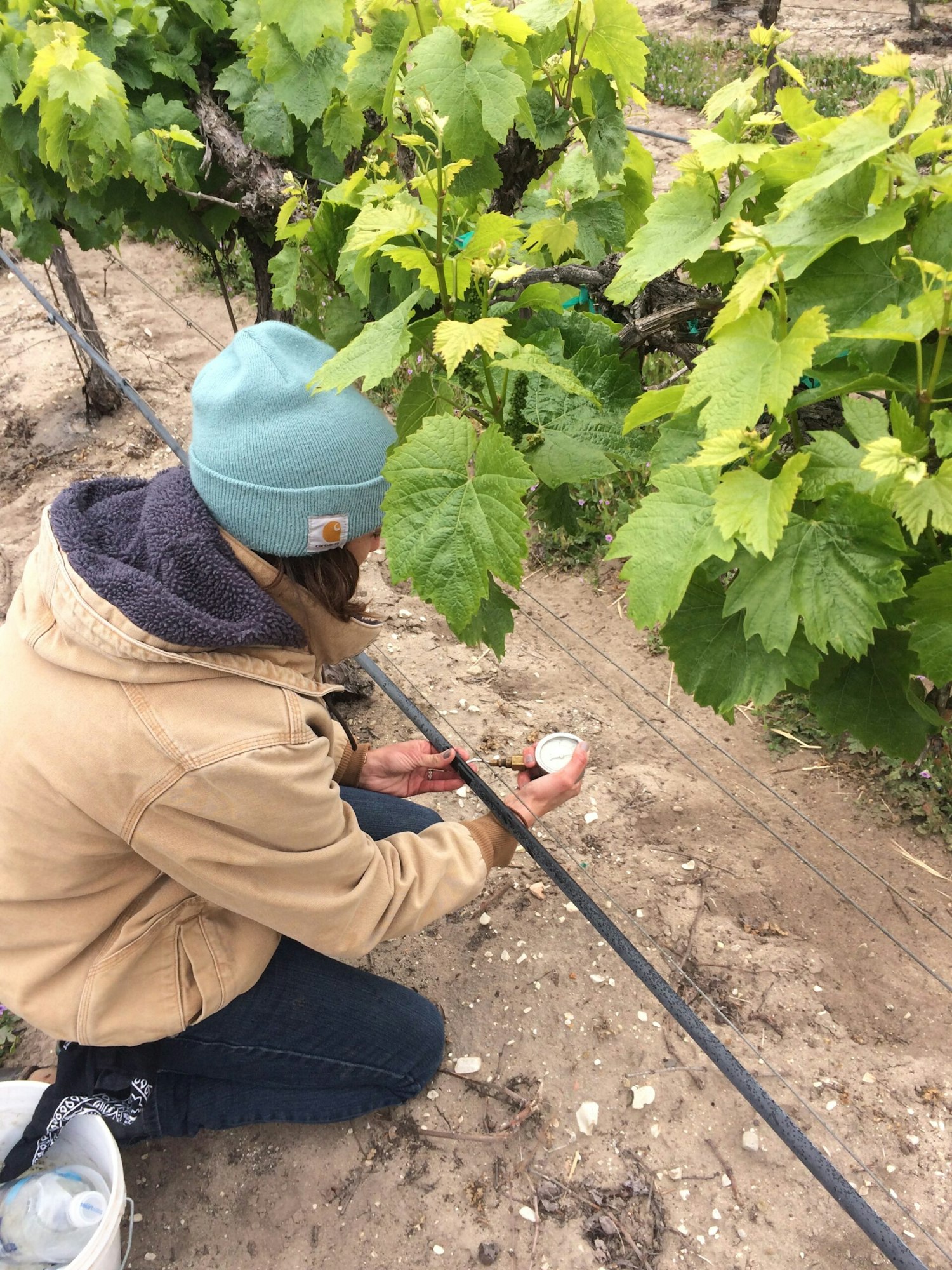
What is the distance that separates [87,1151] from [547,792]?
1.26 m

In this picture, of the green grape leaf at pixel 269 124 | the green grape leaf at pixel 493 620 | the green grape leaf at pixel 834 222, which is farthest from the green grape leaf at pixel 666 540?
the green grape leaf at pixel 269 124

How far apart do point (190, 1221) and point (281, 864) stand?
1.17 m

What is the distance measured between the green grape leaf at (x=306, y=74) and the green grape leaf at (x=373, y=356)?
98 centimetres

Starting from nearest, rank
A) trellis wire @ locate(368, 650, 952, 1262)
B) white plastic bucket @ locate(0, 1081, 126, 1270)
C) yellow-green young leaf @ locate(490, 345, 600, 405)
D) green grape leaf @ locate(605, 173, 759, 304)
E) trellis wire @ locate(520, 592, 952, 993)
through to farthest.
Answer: green grape leaf @ locate(605, 173, 759, 304) < yellow-green young leaf @ locate(490, 345, 600, 405) < white plastic bucket @ locate(0, 1081, 126, 1270) < trellis wire @ locate(368, 650, 952, 1262) < trellis wire @ locate(520, 592, 952, 993)

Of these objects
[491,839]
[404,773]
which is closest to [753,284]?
[491,839]

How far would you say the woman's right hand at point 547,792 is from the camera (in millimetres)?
1996

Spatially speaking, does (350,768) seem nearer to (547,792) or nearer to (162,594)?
(547,792)

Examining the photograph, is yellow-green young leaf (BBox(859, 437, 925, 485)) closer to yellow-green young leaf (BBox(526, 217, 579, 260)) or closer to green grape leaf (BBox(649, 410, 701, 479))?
green grape leaf (BBox(649, 410, 701, 479))

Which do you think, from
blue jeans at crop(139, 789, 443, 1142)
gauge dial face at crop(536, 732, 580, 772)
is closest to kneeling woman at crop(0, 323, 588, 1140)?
blue jeans at crop(139, 789, 443, 1142)

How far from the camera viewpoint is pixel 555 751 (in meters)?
2.34

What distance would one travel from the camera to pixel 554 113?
5.25 feet

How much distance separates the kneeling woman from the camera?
4.83 feet

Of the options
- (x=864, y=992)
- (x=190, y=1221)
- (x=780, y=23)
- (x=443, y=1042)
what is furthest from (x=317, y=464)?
(x=780, y=23)

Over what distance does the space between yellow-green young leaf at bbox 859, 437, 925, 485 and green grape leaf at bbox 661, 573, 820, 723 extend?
0.38 meters
